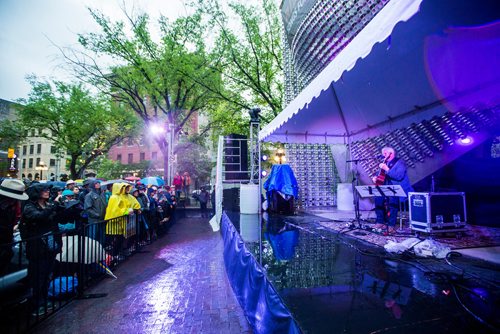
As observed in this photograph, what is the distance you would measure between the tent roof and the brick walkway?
3.73m

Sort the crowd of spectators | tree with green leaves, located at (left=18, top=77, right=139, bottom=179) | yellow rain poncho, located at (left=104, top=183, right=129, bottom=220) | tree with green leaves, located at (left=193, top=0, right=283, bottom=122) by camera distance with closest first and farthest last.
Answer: the crowd of spectators, yellow rain poncho, located at (left=104, top=183, right=129, bottom=220), tree with green leaves, located at (left=193, top=0, right=283, bottom=122), tree with green leaves, located at (left=18, top=77, right=139, bottom=179)

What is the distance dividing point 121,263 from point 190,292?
283 centimetres

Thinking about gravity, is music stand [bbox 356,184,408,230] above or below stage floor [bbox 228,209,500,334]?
above

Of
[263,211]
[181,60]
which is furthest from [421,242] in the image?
[181,60]

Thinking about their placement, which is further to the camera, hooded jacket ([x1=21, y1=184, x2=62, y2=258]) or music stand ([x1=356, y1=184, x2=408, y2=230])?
music stand ([x1=356, y1=184, x2=408, y2=230])

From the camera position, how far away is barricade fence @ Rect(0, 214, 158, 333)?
314cm

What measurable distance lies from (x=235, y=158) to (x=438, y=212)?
7.57 m

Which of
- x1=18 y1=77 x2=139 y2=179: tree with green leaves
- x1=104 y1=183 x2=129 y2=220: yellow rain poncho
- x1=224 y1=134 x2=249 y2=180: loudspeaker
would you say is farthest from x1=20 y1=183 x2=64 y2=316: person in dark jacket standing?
x1=18 y1=77 x2=139 y2=179: tree with green leaves

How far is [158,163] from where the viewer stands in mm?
36219

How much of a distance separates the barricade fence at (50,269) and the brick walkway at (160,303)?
0.24 meters

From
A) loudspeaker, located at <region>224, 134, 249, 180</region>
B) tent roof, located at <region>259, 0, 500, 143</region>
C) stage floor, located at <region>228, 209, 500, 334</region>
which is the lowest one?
stage floor, located at <region>228, 209, 500, 334</region>

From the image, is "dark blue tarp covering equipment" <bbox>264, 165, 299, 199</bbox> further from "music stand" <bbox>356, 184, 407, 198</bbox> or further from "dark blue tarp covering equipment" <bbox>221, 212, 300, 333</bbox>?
"dark blue tarp covering equipment" <bbox>221, 212, 300, 333</bbox>

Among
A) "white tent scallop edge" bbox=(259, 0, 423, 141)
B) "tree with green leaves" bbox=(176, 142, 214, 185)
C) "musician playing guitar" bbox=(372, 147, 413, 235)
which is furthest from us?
"tree with green leaves" bbox=(176, 142, 214, 185)

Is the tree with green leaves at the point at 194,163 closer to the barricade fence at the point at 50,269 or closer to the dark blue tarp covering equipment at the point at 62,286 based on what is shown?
the barricade fence at the point at 50,269
